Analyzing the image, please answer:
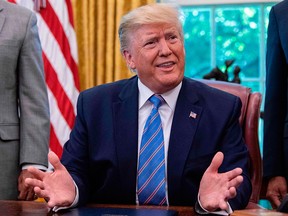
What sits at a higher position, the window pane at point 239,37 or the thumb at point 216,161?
the window pane at point 239,37

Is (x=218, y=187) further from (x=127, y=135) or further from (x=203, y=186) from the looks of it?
(x=127, y=135)

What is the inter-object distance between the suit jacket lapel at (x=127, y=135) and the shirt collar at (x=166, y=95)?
2cm

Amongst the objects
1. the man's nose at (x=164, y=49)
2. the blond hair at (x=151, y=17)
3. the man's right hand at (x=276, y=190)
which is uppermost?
the blond hair at (x=151, y=17)

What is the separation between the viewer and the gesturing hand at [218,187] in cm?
203

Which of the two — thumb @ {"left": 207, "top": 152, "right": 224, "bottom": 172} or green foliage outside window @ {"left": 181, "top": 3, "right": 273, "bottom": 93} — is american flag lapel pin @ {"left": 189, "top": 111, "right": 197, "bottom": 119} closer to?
thumb @ {"left": 207, "top": 152, "right": 224, "bottom": 172}

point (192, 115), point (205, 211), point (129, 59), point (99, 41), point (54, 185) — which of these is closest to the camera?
point (205, 211)

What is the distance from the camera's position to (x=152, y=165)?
8.07 ft

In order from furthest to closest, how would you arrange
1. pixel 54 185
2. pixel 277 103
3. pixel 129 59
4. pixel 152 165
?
pixel 277 103
pixel 129 59
pixel 152 165
pixel 54 185

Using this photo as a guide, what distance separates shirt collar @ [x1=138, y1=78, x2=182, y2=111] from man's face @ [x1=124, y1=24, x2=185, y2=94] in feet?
0.06

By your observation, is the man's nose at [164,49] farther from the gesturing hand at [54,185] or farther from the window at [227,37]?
the window at [227,37]

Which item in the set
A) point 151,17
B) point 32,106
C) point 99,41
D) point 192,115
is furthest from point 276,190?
point 99,41

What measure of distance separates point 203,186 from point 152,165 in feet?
1.16

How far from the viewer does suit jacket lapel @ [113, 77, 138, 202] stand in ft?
8.13

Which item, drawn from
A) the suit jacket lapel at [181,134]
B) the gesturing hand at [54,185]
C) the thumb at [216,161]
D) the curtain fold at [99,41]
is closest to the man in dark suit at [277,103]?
the suit jacket lapel at [181,134]
